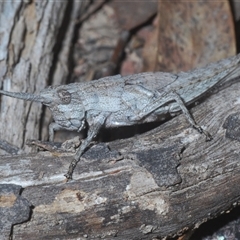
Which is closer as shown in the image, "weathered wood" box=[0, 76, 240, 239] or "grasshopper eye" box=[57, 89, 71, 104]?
"weathered wood" box=[0, 76, 240, 239]

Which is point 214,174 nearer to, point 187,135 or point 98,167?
point 187,135

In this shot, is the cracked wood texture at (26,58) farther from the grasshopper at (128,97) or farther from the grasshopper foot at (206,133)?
the grasshopper foot at (206,133)

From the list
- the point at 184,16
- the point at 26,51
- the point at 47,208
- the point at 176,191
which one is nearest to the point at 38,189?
the point at 47,208

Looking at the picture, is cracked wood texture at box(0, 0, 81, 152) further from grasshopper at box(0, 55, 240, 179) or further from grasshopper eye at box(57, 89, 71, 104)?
grasshopper eye at box(57, 89, 71, 104)

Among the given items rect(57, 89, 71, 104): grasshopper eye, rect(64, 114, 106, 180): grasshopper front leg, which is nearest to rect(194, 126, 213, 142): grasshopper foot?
rect(64, 114, 106, 180): grasshopper front leg

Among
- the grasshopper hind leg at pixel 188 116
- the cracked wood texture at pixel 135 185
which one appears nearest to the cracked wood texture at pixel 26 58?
the cracked wood texture at pixel 135 185
